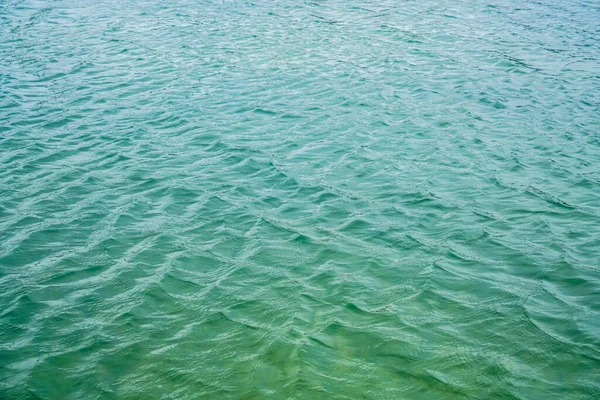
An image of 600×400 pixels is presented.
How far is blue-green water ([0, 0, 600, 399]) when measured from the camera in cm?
895

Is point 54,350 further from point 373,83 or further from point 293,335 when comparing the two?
point 373,83

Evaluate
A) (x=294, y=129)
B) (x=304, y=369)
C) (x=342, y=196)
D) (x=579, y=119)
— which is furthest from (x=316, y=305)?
(x=579, y=119)

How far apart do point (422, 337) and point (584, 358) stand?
2345mm

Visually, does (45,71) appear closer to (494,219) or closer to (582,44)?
(494,219)

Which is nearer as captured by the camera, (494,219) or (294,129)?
(494,219)

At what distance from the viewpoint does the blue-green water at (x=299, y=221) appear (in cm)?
895

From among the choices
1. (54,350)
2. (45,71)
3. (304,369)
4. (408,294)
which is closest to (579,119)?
(408,294)

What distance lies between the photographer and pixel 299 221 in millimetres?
12633

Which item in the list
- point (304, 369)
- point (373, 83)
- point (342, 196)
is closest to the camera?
point (304, 369)

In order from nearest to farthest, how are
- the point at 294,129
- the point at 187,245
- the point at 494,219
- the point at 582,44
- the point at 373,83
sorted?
the point at 187,245, the point at 494,219, the point at 294,129, the point at 373,83, the point at 582,44

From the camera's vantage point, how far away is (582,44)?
2470 cm

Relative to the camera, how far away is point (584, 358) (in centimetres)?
914

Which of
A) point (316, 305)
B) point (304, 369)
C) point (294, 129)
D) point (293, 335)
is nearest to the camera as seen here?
point (304, 369)

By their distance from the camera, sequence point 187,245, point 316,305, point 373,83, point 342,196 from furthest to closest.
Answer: point 373,83
point 342,196
point 187,245
point 316,305
